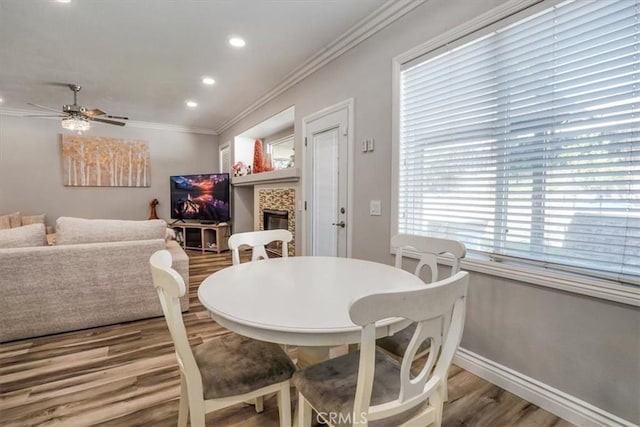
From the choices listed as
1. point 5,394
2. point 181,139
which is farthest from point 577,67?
point 181,139

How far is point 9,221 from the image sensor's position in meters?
4.73

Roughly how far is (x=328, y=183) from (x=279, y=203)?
1.73 m

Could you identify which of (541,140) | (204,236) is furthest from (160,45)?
(204,236)

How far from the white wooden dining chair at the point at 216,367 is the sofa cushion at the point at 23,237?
1.96m

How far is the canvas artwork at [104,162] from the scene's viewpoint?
559 centimetres

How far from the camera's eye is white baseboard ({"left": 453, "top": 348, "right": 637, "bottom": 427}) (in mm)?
1449

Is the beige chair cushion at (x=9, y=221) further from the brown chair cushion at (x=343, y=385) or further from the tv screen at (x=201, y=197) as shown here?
the brown chair cushion at (x=343, y=385)

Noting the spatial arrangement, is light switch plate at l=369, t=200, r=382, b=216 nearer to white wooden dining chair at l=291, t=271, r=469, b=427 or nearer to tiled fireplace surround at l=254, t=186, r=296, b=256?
white wooden dining chair at l=291, t=271, r=469, b=427

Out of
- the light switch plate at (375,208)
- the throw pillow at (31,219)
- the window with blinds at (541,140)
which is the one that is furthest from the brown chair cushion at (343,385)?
the throw pillow at (31,219)

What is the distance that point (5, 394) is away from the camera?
67.9 inches

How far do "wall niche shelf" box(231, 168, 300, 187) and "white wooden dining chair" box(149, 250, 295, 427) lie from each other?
2.59 metres

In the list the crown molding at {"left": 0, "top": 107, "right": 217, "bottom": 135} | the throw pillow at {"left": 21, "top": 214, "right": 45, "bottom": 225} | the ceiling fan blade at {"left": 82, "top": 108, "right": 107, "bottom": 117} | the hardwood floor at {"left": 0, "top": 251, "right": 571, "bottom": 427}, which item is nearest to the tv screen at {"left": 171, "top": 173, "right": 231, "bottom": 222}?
the crown molding at {"left": 0, "top": 107, "right": 217, "bottom": 135}

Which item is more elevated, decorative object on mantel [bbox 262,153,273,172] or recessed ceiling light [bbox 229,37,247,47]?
recessed ceiling light [bbox 229,37,247,47]

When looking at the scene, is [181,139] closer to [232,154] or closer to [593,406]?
[232,154]
